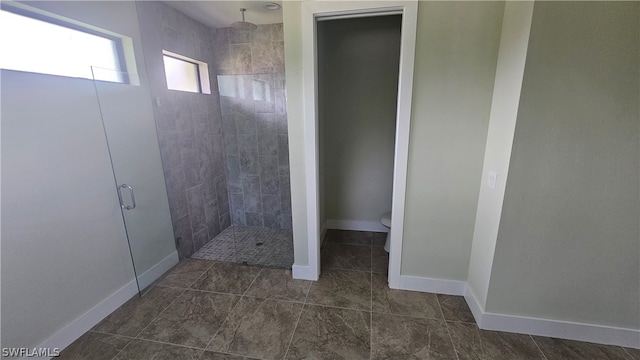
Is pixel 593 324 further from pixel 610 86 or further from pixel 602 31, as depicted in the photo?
pixel 602 31

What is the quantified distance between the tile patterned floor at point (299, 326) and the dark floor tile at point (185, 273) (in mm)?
14

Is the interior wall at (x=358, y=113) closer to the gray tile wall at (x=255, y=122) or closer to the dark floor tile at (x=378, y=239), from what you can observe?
the dark floor tile at (x=378, y=239)

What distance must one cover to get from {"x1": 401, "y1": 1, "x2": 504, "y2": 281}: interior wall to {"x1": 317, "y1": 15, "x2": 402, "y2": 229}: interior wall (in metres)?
1.18

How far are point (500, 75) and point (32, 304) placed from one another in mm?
3253

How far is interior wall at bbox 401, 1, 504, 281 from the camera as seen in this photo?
167cm

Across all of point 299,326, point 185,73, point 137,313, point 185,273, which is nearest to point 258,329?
point 299,326

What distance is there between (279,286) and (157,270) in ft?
3.96

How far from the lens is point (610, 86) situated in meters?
1.33

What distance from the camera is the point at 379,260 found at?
265cm

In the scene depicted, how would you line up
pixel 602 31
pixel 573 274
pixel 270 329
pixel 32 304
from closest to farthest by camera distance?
pixel 602 31, pixel 32 304, pixel 573 274, pixel 270 329

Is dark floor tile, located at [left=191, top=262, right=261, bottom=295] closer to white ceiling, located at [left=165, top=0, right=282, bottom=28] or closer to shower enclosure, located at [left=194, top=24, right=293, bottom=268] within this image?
shower enclosure, located at [left=194, top=24, right=293, bottom=268]

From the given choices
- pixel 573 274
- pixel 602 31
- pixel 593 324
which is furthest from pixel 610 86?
pixel 593 324

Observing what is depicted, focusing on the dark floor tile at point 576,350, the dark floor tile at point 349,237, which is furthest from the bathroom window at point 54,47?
the dark floor tile at point 576,350

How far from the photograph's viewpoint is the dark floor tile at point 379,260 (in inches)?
97.8
